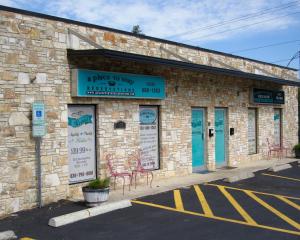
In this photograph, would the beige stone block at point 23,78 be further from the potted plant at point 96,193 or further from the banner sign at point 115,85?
the potted plant at point 96,193

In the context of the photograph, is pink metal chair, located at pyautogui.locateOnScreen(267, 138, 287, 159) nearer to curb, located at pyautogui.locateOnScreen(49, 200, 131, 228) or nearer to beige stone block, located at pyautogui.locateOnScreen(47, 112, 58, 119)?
curb, located at pyautogui.locateOnScreen(49, 200, 131, 228)

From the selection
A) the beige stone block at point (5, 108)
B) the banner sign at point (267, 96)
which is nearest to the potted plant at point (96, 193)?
the beige stone block at point (5, 108)

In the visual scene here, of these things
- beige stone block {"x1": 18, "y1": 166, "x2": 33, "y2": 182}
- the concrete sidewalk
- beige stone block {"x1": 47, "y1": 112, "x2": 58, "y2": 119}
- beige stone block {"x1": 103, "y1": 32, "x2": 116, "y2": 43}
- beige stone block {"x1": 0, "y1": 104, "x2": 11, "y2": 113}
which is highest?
beige stone block {"x1": 103, "y1": 32, "x2": 116, "y2": 43}

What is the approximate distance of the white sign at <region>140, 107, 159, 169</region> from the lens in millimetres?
12492

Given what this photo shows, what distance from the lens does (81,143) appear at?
35.2ft

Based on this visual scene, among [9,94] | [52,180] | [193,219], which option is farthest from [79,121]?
[193,219]

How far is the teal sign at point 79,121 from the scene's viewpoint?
10467 mm

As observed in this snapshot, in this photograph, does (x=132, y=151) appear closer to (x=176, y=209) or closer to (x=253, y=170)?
(x=176, y=209)

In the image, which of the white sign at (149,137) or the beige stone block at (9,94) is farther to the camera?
the white sign at (149,137)

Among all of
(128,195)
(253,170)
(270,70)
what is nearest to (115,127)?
(128,195)

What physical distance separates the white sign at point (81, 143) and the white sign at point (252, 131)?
8.70 metres

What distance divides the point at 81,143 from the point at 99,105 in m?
1.04

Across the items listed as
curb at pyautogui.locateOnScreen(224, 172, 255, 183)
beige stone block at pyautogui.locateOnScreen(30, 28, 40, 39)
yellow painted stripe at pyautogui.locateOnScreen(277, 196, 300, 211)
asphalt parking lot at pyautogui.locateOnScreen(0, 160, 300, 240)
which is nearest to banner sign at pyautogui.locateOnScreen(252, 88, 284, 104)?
curb at pyautogui.locateOnScreen(224, 172, 255, 183)

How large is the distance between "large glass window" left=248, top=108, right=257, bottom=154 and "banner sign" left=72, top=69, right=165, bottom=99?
630 cm
